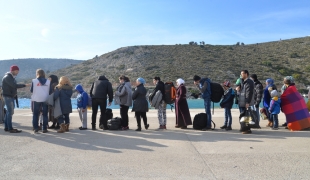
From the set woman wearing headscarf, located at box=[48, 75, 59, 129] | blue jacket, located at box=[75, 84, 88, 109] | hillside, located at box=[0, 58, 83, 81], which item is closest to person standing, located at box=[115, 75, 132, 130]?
blue jacket, located at box=[75, 84, 88, 109]

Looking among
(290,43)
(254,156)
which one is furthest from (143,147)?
(290,43)

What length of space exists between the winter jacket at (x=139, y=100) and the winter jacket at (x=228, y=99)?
2520 millimetres

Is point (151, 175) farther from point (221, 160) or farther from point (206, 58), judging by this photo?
point (206, 58)

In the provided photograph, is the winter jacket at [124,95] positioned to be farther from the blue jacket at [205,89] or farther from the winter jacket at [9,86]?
the winter jacket at [9,86]

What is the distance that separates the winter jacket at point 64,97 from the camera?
9.08 meters

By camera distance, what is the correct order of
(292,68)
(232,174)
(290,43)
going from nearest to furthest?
(232,174), (292,68), (290,43)

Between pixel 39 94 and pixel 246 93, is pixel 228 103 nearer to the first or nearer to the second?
pixel 246 93

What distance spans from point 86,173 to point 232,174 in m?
2.34

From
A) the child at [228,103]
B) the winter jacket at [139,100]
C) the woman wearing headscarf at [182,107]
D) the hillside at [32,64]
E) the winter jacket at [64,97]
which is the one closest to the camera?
the winter jacket at [64,97]

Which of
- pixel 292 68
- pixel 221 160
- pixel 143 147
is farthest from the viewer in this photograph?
pixel 292 68

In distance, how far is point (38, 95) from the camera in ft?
28.0

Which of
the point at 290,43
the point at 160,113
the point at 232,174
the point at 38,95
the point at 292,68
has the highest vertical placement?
the point at 290,43

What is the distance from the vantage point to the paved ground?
186 inches

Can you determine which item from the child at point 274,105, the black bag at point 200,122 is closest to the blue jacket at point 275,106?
the child at point 274,105
